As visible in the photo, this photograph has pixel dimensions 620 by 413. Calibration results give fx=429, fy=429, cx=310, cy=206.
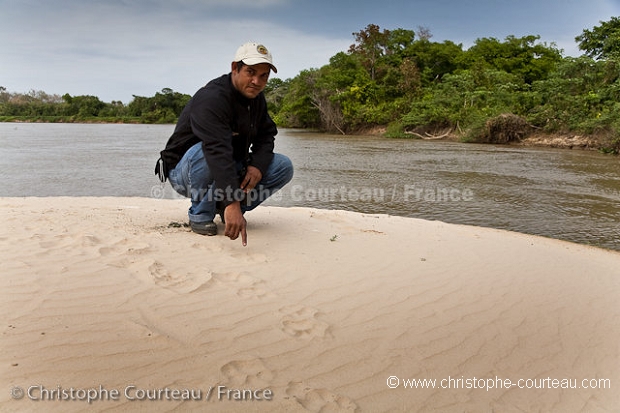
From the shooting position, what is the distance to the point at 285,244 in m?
3.05

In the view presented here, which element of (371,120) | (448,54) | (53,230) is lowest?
(53,230)

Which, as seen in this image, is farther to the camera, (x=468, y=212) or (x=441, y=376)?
(x=468, y=212)

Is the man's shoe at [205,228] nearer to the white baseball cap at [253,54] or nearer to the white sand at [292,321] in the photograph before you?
the white sand at [292,321]

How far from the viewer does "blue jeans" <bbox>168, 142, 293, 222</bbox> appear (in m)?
2.97

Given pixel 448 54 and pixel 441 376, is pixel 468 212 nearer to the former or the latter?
pixel 441 376

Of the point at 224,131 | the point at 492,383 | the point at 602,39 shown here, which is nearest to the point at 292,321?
the point at 492,383

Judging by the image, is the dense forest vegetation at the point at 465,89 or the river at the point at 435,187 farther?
the dense forest vegetation at the point at 465,89

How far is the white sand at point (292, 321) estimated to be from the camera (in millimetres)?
1442

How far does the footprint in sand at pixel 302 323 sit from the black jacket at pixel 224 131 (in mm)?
740

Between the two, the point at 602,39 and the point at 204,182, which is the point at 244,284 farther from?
the point at 602,39

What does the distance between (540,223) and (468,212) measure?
0.87 meters

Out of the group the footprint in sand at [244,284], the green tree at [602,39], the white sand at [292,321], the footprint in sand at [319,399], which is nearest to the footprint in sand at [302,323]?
the white sand at [292,321]

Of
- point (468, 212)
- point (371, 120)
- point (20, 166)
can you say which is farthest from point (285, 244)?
point (371, 120)

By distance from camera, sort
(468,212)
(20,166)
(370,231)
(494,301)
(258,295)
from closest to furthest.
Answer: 1. (258,295)
2. (494,301)
3. (370,231)
4. (468,212)
5. (20,166)
